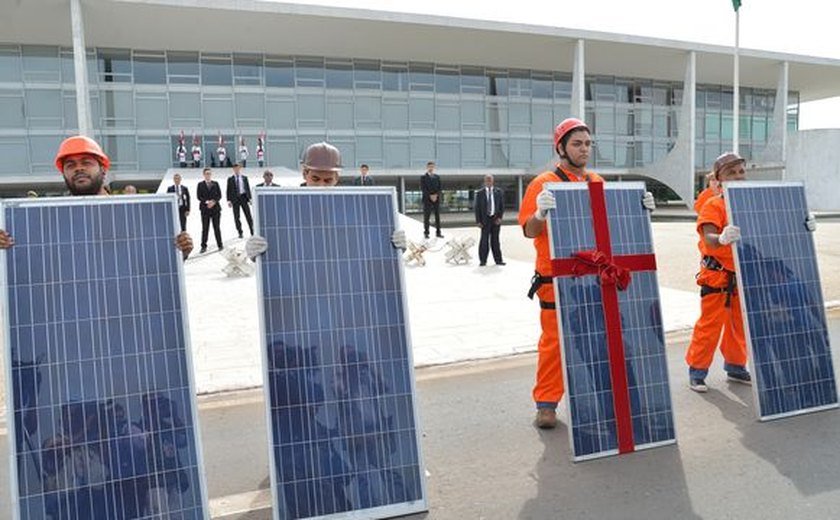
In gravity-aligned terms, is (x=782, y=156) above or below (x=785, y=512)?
above

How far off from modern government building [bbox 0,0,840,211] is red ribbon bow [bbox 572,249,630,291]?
86.9ft

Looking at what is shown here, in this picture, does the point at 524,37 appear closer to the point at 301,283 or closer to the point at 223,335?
the point at 223,335

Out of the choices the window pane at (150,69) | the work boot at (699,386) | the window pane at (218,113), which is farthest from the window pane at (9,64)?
the work boot at (699,386)

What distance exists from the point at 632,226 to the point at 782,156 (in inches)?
1681

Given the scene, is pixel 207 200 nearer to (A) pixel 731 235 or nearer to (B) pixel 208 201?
(B) pixel 208 201

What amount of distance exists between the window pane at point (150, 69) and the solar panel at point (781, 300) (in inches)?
1239

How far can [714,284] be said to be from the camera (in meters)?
4.91

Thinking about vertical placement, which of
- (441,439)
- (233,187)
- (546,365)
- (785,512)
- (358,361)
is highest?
(233,187)

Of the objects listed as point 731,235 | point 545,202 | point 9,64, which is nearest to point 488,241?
point 731,235

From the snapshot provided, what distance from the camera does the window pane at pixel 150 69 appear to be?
98.3 ft

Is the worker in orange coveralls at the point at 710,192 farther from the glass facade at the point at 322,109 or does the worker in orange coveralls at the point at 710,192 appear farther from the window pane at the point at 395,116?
the window pane at the point at 395,116

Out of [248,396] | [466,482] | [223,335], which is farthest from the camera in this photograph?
[223,335]

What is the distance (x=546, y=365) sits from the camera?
4.22 meters

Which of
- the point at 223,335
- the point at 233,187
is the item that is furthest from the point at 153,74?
the point at 223,335
